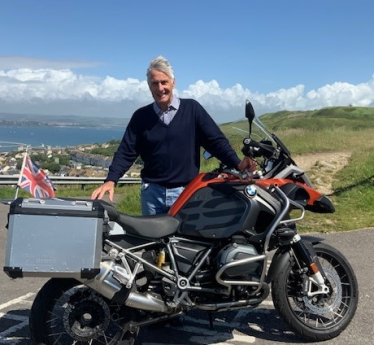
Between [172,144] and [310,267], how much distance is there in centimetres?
150

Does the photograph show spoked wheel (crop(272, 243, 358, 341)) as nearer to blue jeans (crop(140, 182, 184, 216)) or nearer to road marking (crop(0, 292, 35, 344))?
blue jeans (crop(140, 182, 184, 216))

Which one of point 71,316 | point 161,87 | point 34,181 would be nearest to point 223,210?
point 161,87

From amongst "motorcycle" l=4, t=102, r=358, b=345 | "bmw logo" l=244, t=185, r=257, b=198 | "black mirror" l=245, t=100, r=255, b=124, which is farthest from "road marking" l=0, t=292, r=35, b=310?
"black mirror" l=245, t=100, r=255, b=124

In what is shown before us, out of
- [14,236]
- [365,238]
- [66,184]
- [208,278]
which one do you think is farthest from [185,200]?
[66,184]

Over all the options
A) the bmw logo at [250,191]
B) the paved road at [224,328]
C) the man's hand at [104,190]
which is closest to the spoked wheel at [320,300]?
the paved road at [224,328]

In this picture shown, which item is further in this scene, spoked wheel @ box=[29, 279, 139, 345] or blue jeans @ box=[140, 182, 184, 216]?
blue jeans @ box=[140, 182, 184, 216]

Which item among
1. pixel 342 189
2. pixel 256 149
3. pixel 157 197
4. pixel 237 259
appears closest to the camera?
pixel 237 259

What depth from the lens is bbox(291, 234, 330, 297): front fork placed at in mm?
3820

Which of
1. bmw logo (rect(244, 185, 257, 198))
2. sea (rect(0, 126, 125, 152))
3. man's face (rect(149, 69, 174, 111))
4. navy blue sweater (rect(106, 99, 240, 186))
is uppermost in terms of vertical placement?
man's face (rect(149, 69, 174, 111))

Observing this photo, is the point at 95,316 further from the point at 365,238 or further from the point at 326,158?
the point at 326,158

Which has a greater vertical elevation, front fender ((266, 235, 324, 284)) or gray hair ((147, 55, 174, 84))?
gray hair ((147, 55, 174, 84))

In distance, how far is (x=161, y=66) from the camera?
12.9 ft

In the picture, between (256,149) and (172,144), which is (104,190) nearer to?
(172,144)

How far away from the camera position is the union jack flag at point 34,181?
10547 millimetres
